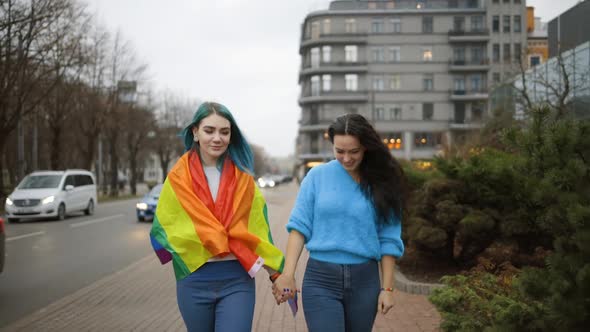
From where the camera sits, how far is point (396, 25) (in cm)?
6394

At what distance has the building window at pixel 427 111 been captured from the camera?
65.7 m

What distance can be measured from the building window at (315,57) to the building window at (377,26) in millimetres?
6919

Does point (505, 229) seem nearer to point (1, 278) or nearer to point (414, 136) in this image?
point (1, 278)

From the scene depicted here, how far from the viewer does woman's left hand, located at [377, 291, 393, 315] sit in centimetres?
315

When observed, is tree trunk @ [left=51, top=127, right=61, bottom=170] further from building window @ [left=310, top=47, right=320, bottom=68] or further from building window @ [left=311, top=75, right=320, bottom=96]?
building window @ [left=310, top=47, right=320, bottom=68]

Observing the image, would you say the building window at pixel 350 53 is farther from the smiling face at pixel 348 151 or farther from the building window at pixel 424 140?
the smiling face at pixel 348 151

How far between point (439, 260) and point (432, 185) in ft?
4.84

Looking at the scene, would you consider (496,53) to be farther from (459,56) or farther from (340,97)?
(340,97)

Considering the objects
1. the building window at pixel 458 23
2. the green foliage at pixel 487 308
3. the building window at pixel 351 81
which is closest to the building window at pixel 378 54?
the building window at pixel 351 81

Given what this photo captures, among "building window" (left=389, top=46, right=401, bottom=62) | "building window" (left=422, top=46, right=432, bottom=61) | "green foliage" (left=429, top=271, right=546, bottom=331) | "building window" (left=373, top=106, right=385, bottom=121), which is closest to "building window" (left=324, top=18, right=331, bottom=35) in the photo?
"building window" (left=389, top=46, right=401, bottom=62)

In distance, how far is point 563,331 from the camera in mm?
2572

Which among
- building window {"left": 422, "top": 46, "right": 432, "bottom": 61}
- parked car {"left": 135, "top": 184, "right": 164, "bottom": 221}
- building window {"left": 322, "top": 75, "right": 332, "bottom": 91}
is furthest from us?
building window {"left": 322, "top": 75, "right": 332, "bottom": 91}

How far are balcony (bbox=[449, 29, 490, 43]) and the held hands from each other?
64906 millimetres

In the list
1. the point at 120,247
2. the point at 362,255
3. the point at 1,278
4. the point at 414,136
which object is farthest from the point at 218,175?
the point at 414,136
